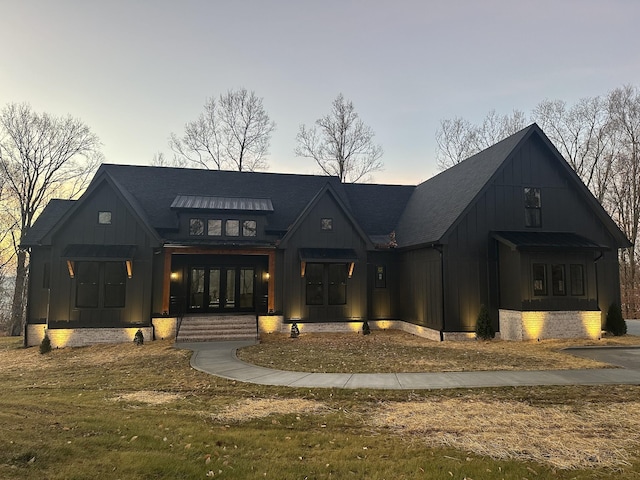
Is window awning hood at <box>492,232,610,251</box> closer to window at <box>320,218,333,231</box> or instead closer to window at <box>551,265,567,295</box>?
window at <box>551,265,567,295</box>

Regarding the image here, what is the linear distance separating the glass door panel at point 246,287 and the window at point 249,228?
184 centimetres

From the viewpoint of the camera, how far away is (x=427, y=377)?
31.5ft

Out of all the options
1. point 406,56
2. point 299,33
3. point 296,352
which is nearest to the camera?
point 296,352

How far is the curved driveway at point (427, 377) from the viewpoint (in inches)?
350

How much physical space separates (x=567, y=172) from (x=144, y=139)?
3086 cm

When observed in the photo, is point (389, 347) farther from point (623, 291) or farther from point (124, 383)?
point (623, 291)

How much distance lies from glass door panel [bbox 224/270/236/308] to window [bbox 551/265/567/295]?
47.7 ft

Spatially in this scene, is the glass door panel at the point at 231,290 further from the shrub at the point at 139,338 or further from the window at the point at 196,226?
the shrub at the point at 139,338

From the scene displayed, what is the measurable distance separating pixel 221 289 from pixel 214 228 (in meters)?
3.12

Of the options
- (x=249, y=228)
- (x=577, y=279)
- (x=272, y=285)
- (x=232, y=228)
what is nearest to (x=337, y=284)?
(x=272, y=285)

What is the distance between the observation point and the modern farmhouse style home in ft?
51.7

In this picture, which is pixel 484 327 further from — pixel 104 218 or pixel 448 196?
pixel 104 218

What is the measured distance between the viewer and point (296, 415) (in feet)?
22.6

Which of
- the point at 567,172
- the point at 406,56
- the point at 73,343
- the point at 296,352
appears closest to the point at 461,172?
the point at 567,172
